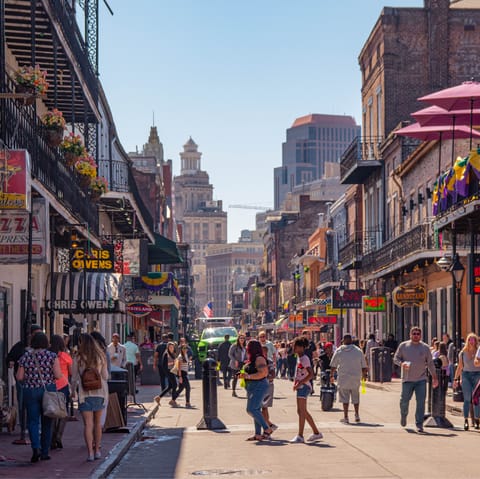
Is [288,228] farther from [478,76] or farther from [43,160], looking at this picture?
[43,160]

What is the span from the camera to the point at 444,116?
89.1 ft

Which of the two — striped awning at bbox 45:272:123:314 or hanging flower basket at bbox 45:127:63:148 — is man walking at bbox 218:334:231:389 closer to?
striped awning at bbox 45:272:123:314

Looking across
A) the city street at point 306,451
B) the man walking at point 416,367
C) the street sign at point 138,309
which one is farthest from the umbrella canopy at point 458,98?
the street sign at point 138,309

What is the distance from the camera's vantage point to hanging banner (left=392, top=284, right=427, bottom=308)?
3741cm

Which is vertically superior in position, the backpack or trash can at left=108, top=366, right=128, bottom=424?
the backpack

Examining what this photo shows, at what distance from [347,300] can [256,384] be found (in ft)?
101

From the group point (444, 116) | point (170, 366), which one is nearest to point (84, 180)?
point (170, 366)

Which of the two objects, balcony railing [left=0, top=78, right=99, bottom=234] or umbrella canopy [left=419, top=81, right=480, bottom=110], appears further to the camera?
umbrella canopy [left=419, top=81, right=480, bottom=110]

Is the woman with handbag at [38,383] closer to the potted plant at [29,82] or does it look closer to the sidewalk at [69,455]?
the sidewalk at [69,455]

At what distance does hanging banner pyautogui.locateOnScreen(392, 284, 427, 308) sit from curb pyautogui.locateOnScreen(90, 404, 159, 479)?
58.6 ft

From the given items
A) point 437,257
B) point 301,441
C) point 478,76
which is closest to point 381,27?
point 478,76

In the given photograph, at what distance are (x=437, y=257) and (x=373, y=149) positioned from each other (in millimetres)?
14879

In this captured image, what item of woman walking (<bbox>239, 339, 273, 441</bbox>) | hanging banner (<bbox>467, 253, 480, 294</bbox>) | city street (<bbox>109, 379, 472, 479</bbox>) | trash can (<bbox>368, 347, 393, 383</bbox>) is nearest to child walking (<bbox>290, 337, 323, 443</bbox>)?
city street (<bbox>109, 379, 472, 479</bbox>)

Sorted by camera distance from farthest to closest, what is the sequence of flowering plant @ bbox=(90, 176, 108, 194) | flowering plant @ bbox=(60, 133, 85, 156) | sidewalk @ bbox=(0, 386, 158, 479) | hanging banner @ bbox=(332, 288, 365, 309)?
1. hanging banner @ bbox=(332, 288, 365, 309)
2. flowering plant @ bbox=(90, 176, 108, 194)
3. flowering plant @ bbox=(60, 133, 85, 156)
4. sidewalk @ bbox=(0, 386, 158, 479)
